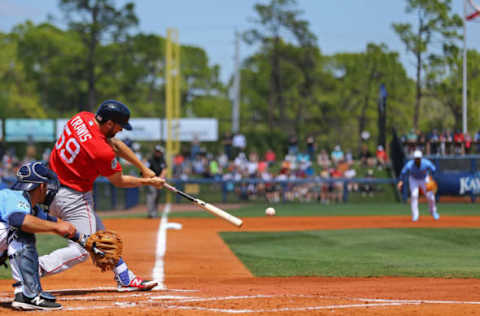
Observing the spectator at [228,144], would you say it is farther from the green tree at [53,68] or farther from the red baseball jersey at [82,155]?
the red baseball jersey at [82,155]

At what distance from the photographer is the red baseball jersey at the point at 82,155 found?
6391 mm

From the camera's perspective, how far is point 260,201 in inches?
1067

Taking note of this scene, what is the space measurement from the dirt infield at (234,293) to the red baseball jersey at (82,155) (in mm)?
1261

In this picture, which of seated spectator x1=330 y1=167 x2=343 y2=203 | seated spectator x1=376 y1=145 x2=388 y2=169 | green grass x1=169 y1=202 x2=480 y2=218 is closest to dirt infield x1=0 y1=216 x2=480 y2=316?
Result: green grass x1=169 y1=202 x2=480 y2=218

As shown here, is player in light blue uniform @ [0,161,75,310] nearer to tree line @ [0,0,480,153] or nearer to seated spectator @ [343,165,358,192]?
seated spectator @ [343,165,358,192]

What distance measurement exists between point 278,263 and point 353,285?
9.00 ft

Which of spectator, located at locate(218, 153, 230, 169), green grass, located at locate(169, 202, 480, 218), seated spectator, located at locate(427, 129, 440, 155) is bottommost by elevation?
green grass, located at locate(169, 202, 480, 218)

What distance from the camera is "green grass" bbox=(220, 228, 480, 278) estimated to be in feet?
30.6

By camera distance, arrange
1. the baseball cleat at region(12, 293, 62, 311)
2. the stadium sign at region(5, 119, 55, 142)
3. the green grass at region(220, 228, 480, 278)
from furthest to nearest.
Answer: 1. the stadium sign at region(5, 119, 55, 142)
2. the green grass at region(220, 228, 480, 278)
3. the baseball cleat at region(12, 293, 62, 311)

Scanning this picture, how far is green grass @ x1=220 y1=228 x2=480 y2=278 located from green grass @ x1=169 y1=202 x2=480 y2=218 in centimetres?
641

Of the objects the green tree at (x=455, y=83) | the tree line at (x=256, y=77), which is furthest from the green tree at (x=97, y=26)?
the green tree at (x=455, y=83)

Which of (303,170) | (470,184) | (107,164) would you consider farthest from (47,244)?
(470,184)

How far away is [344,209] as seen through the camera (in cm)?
2392

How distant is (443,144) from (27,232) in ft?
80.7
